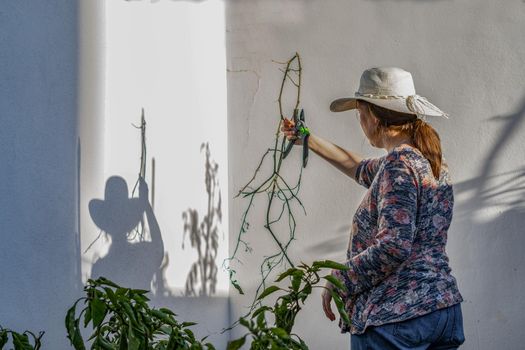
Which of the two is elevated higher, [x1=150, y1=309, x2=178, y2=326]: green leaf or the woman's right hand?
the woman's right hand

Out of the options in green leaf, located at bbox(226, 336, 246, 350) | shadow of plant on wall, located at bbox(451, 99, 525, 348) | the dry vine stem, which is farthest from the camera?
the dry vine stem

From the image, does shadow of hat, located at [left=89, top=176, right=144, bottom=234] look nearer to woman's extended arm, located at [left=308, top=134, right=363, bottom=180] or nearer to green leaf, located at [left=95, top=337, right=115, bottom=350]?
woman's extended arm, located at [left=308, top=134, right=363, bottom=180]

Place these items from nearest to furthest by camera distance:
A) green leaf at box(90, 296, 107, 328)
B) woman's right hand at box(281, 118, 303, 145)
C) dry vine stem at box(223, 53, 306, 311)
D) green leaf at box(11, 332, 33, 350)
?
green leaf at box(90, 296, 107, 328)
green leaf at box(11, 332, 33, 350)
woman's right hand at box(281, 118, 303, 145)
dry vine stem at box(223, 53, 306, 311)

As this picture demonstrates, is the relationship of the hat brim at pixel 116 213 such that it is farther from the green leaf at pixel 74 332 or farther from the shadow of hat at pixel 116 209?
the green leaf at pixel 74 332

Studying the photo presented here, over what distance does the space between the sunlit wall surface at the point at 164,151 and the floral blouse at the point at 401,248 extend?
85cm

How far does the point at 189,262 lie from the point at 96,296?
184cm

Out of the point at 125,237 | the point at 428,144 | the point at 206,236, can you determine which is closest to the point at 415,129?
the point at 428,144

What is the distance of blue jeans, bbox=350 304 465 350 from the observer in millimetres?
2664

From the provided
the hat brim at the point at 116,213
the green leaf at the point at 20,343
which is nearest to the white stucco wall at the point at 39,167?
the hat brim at the point at 116,213

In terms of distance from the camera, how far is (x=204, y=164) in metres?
3.98

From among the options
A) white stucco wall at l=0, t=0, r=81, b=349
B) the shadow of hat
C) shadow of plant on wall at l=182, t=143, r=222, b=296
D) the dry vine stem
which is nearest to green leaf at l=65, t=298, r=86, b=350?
white stucco wall at l=0, t=0, r=81, b=349

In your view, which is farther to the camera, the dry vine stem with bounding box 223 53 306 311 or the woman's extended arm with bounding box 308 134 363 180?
the dry vine stem with bounding box 223 53 306 311

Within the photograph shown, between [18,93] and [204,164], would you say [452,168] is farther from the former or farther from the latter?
[18,93]

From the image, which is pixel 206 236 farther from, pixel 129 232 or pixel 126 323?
pixel 126 323
